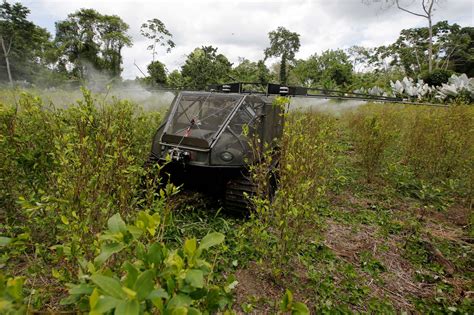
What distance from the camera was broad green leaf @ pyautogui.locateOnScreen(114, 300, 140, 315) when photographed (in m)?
0.61

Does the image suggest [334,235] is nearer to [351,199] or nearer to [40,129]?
[351,199]

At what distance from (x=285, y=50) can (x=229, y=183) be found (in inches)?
2147

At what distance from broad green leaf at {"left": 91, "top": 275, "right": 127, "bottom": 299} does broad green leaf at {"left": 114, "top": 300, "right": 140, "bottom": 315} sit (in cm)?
3

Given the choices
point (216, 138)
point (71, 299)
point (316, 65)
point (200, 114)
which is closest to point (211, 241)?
point (71, 299)

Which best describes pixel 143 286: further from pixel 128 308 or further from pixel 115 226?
pixel 115 226

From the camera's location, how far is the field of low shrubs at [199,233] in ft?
4.02

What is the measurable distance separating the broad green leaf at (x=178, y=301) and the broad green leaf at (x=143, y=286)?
11cm

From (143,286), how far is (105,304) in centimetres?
9

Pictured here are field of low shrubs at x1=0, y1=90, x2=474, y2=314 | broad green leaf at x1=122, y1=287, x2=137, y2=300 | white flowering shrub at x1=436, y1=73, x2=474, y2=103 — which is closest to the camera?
broad green leaf at x1=122, y1=287, x2=137, y2=300

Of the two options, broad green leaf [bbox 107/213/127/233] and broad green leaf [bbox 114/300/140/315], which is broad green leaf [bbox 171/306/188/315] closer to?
broad green leaf [bbox 114/300/140/315]

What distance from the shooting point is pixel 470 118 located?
5719 millimetres

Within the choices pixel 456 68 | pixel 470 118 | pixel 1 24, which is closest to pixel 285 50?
pixel 456 68

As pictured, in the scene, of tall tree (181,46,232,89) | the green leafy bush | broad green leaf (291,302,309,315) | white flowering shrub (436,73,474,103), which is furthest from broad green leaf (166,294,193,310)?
tall tree (181,46,232,89)

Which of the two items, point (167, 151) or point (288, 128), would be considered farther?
point (167, 151)
